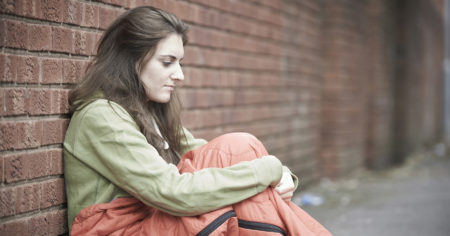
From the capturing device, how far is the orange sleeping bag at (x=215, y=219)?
7.17ft

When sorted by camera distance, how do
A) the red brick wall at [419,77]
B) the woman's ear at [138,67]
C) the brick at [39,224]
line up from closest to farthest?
1. the brick at [39,224]
2. the woman's ear at [138,67]
3. the red brick wall at [419,77]

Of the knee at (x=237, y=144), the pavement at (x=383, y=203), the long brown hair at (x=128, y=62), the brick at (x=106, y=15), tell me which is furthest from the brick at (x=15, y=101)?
the pavement at (x=383, y=203)

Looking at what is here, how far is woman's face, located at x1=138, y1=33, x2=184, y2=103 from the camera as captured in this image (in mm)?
2434

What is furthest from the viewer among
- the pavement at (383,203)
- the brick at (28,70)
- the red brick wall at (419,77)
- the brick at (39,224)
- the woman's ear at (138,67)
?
the red brick wall at (419,77)

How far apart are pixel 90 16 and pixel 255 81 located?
7.76 feet

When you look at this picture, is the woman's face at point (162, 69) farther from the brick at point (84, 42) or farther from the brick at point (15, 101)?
the brick at point (15, 101)

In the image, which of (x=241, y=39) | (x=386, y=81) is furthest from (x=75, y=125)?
(x=386, y=81)

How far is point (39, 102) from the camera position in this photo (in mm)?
2316

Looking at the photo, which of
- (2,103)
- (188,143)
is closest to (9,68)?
(2,103)

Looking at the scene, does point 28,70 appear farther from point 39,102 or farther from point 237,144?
point 237,144

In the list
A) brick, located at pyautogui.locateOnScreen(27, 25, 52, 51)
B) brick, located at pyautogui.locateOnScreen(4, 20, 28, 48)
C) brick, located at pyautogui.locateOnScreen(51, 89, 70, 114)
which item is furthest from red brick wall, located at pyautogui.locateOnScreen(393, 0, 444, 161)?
brick, located at pyautogui.locateOnScreen(4, 20, 28, 48)

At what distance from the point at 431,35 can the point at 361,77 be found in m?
8.36

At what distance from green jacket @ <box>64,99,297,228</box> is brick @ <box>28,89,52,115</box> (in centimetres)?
14

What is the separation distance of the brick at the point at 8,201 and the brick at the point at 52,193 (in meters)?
0.17
